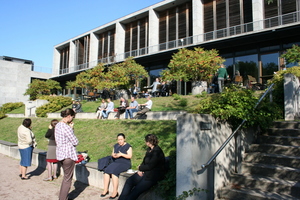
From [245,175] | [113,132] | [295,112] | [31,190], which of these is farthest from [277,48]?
[31,190]

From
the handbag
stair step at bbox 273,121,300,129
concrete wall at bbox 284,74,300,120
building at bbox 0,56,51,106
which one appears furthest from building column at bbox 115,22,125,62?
stair step at bbox 273,121,300,129

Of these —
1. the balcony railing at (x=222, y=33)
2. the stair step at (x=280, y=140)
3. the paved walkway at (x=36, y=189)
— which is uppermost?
the balcony railing at (x=222, y=33)

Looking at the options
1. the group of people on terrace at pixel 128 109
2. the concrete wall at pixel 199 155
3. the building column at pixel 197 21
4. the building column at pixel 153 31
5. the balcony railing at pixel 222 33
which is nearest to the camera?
the concrete wall at pixel 199 155

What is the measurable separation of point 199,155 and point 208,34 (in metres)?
20.3

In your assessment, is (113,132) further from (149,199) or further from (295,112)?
(295,112)

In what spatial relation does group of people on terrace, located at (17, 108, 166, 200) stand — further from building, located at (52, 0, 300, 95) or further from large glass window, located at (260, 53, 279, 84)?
large glass window, located at (260, 53, 279, 84)

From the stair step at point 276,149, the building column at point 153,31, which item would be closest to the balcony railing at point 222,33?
the building column at point 153,31

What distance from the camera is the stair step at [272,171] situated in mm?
4160

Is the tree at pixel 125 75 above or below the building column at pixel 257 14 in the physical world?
below

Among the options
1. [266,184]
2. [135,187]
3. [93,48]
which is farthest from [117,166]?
[93,48]

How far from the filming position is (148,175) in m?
4.46

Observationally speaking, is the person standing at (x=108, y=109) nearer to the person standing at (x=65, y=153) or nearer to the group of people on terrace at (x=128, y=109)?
the group of people on terrace at (x=128, y=109)

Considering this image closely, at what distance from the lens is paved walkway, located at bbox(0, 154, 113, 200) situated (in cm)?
529

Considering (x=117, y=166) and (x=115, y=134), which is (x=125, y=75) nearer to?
(x=115, y=134)
